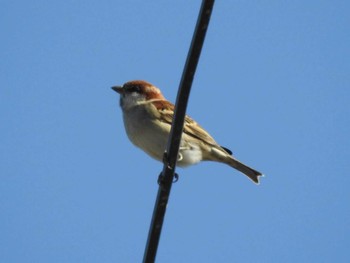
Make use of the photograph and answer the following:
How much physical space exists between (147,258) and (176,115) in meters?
0.72

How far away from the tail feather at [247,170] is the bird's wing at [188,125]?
16.6 inches

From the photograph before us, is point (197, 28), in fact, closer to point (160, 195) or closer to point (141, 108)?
point (160, 195)

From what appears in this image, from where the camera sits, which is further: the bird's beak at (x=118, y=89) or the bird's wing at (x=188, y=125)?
the bird's beak at (x=118, y=89)

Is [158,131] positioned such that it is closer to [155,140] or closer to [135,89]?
[155,140]

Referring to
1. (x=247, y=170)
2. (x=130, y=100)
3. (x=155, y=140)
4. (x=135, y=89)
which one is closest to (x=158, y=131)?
(x=155, y=140)

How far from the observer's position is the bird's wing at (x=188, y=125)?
18.7 feet

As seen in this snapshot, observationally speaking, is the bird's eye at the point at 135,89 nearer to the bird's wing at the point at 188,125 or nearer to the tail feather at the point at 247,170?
the bird's wing at the point at 188,125

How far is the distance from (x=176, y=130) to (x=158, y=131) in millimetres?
2676

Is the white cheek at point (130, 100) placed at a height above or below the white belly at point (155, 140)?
above

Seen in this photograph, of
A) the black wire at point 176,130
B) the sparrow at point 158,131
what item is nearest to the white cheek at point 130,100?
the sparrow at point 158,131

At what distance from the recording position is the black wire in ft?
8.09

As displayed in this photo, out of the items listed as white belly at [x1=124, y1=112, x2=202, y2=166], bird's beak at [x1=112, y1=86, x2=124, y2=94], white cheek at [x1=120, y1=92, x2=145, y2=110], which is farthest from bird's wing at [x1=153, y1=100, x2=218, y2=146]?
bird's beak at [x1=112, y1=86, x2=124, y2=94]

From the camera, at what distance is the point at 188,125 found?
5.85 m

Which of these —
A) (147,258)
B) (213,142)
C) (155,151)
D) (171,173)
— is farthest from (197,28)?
(213,142)
